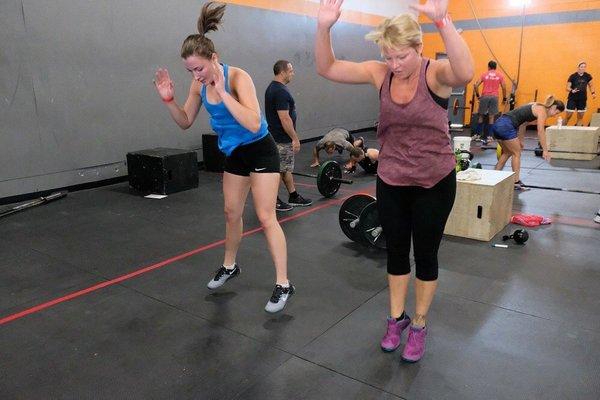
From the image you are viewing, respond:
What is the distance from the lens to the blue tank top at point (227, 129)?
200 cm

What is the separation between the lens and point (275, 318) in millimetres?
2158

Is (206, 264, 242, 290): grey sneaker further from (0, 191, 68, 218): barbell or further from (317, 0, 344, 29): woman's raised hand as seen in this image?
(0, 191, 68, 218): barbell

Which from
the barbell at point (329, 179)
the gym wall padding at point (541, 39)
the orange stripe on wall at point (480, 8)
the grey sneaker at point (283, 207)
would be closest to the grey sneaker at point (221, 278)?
the grey sneaker at point (283, 207)

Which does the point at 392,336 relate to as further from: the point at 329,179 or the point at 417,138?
the point at 329,179

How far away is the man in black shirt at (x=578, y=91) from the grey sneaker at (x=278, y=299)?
925cm

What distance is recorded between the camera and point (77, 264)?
2.87m

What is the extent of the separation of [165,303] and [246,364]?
2.43 ft

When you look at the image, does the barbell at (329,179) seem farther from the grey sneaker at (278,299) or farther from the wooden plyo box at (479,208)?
Answer: the grey sneaker at (278,299)

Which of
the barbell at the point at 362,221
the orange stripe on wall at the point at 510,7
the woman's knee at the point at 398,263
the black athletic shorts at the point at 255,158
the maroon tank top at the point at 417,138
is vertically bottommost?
the barbell at the point at 362,221

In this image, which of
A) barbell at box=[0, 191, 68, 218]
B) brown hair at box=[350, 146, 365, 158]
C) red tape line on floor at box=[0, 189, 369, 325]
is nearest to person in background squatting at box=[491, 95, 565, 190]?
brown hair at box=[350, 146, 365, 158]

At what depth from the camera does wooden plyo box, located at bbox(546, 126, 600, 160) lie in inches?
261

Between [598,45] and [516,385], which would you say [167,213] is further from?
[598,45]

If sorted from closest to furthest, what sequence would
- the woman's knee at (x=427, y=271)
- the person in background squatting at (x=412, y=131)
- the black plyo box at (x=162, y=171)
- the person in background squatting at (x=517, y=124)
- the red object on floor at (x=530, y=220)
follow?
1. the person in background squatting at (x=412, y=131)
2. the woman's knee at (x=427, y=271)
3. the red object on floor at (x=530, y=220)
4. the person in background squatting at (x=517, y=124)
5. the black plyo box at (x=162, y=171)

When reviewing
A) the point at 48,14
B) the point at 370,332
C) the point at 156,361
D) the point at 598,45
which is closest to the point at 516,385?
the point at 370,332
